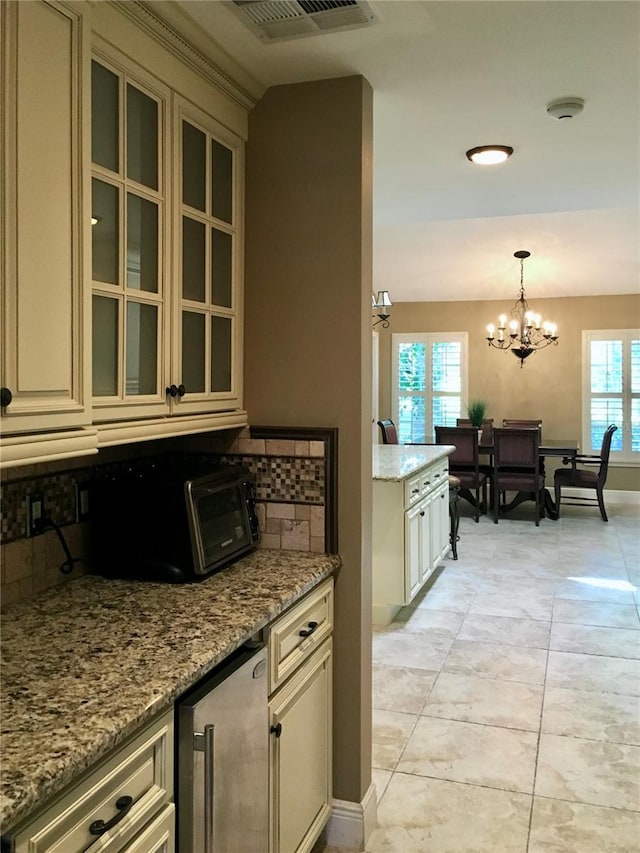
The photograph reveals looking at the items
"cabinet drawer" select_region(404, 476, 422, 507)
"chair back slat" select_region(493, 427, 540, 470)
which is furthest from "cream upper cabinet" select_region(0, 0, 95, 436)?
"chair back slat" select_region(493, 427, 540, 470)

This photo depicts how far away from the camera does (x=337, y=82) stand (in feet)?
7.46

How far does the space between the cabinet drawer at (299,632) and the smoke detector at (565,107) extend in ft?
5.77

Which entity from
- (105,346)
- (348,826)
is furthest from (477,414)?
(105,346)

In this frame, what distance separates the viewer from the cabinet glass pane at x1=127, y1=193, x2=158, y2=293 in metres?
1.76

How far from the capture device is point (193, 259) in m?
2.05

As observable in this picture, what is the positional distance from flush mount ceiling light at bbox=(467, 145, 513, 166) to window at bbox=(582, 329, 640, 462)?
6282 millimetres

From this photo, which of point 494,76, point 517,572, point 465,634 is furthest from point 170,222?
point 517,572

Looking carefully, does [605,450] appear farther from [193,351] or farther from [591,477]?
[193,351]

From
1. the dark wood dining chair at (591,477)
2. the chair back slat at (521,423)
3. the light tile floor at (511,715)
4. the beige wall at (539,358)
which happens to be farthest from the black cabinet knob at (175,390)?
the beige wall at (539,358)

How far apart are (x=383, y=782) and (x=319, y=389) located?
59.8 inches

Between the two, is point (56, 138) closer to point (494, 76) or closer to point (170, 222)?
point (170, 222)

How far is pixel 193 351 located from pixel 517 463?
5.93m

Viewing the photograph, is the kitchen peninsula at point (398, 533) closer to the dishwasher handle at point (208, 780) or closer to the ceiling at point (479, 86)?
the ceiling at point (479, 86)

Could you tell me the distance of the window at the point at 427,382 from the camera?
9242 mm
